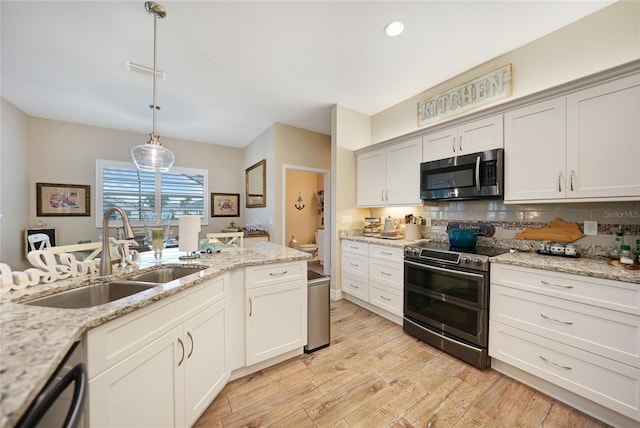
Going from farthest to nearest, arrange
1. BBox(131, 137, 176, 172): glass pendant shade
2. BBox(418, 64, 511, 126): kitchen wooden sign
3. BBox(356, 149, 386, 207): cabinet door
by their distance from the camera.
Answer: BBox(356, 149, 386, 207): cabinet door
BBox(418, 64, 511, 126): kitchen wooden sign
BBox(131, 137, 176, 172): glass pendant shade

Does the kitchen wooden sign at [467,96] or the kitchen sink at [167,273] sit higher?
the kitchen wooden sign at [467,96]

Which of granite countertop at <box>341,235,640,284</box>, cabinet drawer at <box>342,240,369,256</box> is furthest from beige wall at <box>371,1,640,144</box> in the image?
cabinet drawer at <box>342,240,369,256</box>

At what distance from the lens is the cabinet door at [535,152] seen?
5.76 feet

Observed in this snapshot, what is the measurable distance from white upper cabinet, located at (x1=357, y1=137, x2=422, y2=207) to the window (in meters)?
3.27

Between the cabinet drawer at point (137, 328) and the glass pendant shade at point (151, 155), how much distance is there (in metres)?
1.57

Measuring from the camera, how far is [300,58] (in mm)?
2320

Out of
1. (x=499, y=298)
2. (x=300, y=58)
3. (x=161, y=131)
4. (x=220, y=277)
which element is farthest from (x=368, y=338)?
(x=161, y=131)

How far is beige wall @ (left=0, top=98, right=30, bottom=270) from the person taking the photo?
294 cm

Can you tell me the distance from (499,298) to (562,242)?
2.51 feet

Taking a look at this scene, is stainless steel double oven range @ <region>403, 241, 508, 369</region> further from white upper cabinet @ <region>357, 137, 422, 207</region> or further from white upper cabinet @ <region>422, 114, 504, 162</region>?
white upper cabinet @ <region>422, 114, 504, 162</region>

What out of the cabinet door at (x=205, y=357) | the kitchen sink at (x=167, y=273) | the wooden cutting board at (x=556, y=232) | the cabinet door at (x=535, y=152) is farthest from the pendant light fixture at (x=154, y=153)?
the wooden cutting board at (x=556, y=232)

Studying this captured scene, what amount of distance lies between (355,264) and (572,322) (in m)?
1.97

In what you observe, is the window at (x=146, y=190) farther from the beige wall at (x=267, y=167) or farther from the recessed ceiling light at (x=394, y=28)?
the recessed ceiling light at (x=394, y=28)

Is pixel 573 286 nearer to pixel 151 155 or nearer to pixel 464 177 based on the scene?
pixel 464 177
